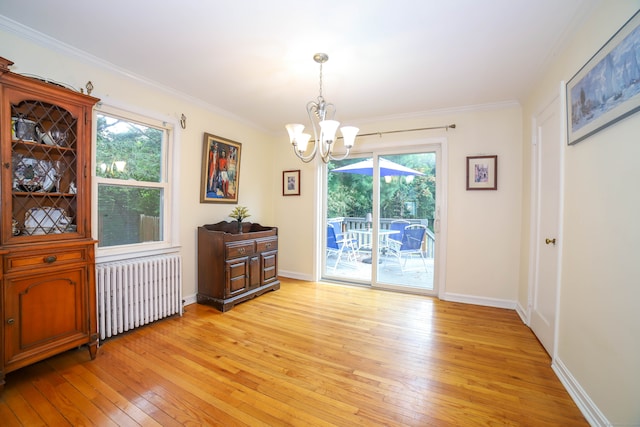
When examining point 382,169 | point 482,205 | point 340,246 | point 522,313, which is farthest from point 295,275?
point 522,313

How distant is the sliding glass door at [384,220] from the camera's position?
149 inches

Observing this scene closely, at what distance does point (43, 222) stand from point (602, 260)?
3692 mm

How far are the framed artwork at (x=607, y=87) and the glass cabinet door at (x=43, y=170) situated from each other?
3425mm

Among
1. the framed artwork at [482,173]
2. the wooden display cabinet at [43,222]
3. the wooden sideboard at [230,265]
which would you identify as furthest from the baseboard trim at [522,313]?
the wooden display cabinet at [43,222]

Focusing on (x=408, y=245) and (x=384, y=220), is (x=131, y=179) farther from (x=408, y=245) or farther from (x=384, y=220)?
(x=408, y=245)

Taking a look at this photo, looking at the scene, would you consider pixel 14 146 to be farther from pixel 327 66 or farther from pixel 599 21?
pixel 599 21

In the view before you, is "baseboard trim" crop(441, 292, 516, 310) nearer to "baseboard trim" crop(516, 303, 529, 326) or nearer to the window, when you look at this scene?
"baseboard trim" crop(516, 303, 529, 326)

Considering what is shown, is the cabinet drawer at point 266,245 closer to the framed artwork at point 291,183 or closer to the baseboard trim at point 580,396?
the framed artwork at point 291,183

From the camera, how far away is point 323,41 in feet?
6.86

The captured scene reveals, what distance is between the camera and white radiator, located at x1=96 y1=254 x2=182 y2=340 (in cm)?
237

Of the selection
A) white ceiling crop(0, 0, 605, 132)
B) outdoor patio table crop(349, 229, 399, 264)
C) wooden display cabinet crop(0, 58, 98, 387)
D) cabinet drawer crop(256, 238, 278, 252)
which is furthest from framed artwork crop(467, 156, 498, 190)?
wooden display cabinet crop(0, 58, 98, 387)

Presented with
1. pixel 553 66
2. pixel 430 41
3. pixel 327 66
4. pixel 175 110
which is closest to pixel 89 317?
pixel 175 110

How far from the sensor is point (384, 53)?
7.41ft

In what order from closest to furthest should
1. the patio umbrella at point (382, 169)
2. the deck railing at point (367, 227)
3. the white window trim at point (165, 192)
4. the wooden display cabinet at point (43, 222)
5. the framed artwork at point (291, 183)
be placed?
1. the wooden display cabinet at point (43, 222)
2. the white window trim at point (165, 192)
3. the deck railing at point (367, 227)
4. the patio umbrella at point (382, 169)
5. the framed artwork at point (291, 183)
